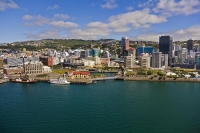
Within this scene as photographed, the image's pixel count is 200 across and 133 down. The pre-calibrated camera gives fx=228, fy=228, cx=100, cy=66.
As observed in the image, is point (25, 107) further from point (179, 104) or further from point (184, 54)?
point (184, 54)

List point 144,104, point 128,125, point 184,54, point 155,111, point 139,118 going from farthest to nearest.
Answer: point 184,54, point 144,104, point 155,111, point 139,118, point 128,125

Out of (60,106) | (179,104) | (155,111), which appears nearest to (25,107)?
(60,106)

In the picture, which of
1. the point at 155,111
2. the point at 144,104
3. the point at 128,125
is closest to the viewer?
the point at 128,125

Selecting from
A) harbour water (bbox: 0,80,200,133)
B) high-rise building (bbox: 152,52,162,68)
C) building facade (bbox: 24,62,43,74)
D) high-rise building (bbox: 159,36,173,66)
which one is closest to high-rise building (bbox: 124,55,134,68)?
high-rise building (bbox: 152,52,162,68)

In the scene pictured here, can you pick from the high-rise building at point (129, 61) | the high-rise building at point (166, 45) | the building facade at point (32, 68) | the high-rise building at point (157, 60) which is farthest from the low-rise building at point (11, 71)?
the high-rise building at point (166, 45)

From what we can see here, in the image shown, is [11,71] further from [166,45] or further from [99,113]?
[166,45]

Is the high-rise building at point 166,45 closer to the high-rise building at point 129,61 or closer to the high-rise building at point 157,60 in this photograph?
the high-rise building at point 157,60

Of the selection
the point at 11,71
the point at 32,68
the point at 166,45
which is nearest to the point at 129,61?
the point at 166,45

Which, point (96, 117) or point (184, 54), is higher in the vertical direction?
point (184, 54)
